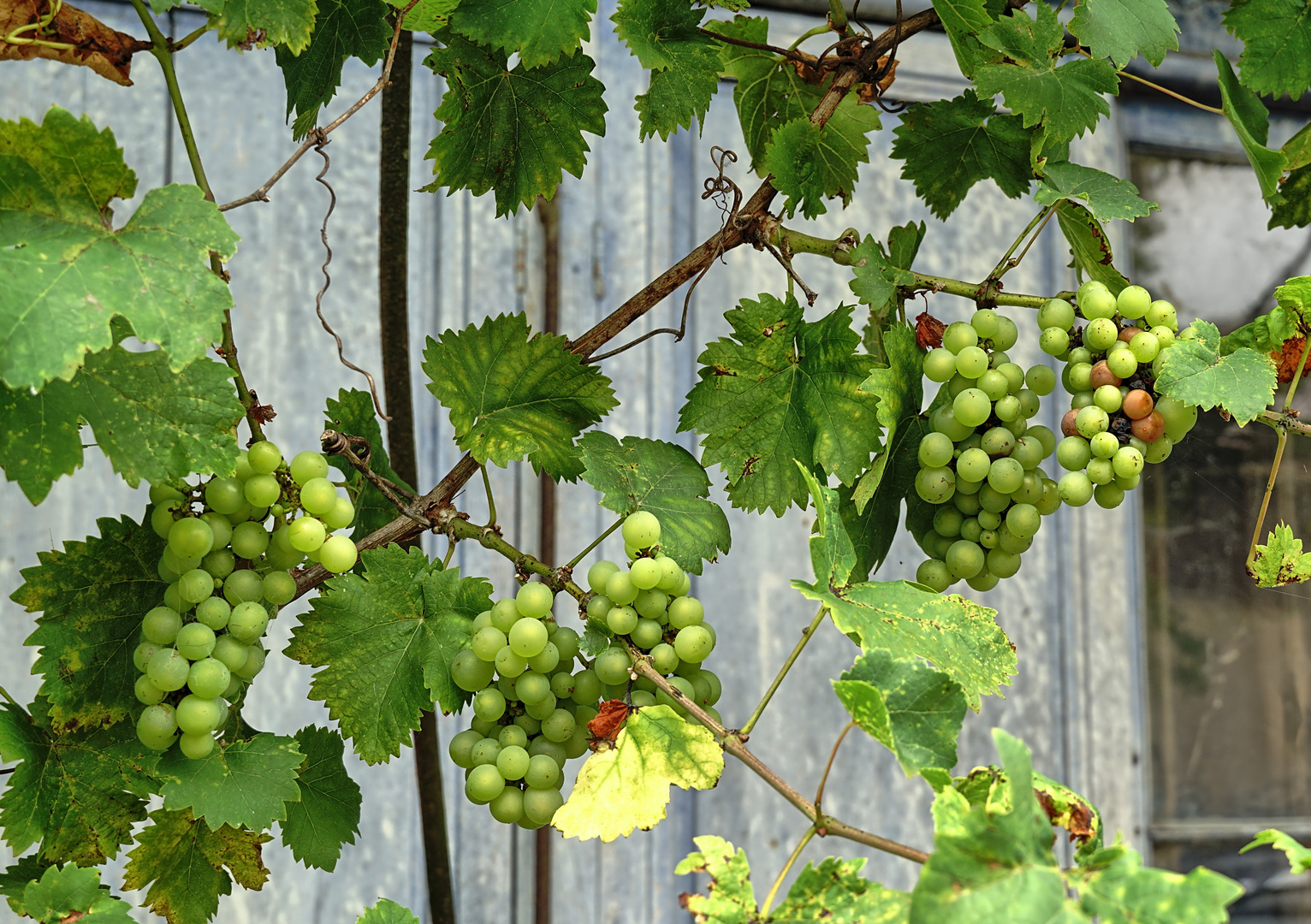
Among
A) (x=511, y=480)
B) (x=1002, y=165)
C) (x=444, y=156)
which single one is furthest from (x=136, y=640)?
(x=511, y=480)

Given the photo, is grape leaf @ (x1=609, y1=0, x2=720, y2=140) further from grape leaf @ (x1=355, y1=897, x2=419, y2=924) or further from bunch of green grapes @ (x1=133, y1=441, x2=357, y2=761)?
grape leaf @ (x1=355, y1=897, x2=419, y2=924)

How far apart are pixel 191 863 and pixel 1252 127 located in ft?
2.29

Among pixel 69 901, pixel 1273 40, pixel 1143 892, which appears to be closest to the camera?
pixel 1143 892

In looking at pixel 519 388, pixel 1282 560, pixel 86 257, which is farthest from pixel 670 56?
pixel 1282 560

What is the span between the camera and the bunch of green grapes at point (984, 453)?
49 cm

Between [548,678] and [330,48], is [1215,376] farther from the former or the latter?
[330,48]

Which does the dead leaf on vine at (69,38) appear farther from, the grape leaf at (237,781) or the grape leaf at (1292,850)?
the grape leaf at (1292,850)

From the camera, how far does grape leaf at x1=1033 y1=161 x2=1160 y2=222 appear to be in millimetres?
495

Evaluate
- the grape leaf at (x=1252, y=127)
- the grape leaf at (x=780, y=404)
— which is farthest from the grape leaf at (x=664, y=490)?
the grape leaf at (x=1252, y=127)

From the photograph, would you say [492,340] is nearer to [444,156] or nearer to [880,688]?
[444,156]

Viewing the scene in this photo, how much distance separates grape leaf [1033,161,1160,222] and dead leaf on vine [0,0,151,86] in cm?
42

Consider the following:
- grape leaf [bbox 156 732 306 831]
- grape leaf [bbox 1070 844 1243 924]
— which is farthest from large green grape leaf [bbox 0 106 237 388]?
grape leaf [bbox 1070 844 1243 924]

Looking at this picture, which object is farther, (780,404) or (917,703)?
(780,404)

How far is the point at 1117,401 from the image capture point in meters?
0.47
